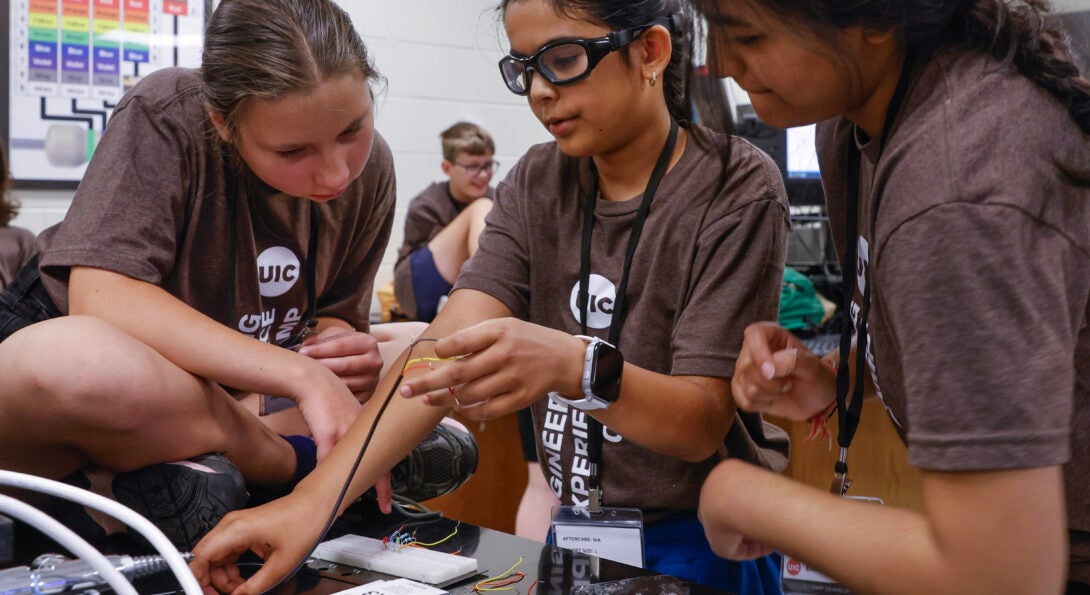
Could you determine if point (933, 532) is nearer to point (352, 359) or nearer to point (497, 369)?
point (497, 369)

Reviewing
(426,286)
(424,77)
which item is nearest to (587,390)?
(426,286)

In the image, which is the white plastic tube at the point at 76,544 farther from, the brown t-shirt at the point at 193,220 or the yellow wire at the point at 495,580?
the brown t-shirt at the point at 193,220

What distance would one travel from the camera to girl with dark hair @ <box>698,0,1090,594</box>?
0.63 metres

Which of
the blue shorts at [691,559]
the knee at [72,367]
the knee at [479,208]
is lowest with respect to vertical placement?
the knee at [479,208]

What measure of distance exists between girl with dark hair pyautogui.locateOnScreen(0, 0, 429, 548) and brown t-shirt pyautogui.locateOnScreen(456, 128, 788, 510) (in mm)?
225

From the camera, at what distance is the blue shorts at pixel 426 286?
3062mm

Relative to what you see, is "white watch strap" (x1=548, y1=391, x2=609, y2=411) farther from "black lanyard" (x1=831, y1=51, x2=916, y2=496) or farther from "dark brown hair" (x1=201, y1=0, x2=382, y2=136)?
"dark brown hair" (x1=201, y1=0, x2=382, y2=136)

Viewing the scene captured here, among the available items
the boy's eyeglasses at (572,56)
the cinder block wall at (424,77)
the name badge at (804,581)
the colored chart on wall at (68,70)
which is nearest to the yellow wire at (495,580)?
the name badge at (804,581)

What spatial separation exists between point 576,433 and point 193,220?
0.57 metres

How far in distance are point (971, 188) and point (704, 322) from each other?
0.49 meters

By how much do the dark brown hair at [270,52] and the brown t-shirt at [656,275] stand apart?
29cm

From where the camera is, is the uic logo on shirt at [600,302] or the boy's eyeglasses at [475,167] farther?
the boy's eyeglasses at [475,167]

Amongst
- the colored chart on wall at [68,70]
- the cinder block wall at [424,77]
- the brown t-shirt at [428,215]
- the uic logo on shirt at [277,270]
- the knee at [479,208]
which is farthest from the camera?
the cinder block wall at [424,77]

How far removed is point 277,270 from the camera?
4.50ft
